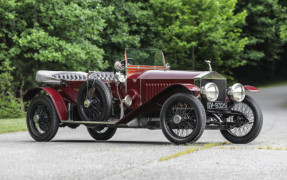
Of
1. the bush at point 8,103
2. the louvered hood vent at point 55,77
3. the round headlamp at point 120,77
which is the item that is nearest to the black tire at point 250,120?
the round headlamp at point 120,77

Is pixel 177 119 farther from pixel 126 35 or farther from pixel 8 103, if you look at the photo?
pixel 126 35

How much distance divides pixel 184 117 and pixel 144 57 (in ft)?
8.49

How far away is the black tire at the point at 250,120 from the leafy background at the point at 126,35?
13781 millimetres

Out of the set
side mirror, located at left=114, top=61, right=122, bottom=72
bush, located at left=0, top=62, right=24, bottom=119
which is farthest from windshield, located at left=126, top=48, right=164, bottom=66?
bush, located at left=0, top=62, right=24, bottom=119

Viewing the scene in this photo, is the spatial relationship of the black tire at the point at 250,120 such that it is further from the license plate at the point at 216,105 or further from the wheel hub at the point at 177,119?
the wheel hub at the point at 177,119

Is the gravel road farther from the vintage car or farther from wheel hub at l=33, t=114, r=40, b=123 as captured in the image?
wheel hub at l=33, t=114, r=40, b=123

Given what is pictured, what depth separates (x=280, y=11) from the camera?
46000mm

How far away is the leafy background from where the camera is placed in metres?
24.5

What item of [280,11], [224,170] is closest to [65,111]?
[224,170]

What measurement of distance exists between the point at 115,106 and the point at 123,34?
845 inches

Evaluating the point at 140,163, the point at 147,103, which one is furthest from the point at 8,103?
the point at 140,163

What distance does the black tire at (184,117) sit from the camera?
8398 millimetres

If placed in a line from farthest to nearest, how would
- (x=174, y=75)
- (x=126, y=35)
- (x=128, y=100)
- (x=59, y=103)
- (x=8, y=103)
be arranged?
(x=126, y=35) < (x=8, y=103) < (x=59, y=103) < (x=128, y=100) < (x=174, y=75)

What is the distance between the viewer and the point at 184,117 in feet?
28.5
